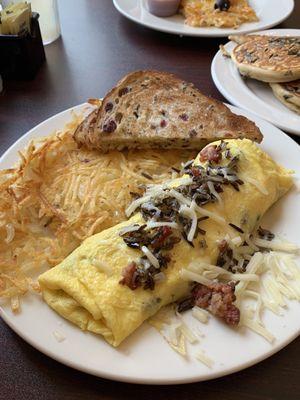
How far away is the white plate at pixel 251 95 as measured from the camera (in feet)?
6.77

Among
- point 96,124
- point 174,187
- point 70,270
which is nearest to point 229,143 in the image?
point 174,187

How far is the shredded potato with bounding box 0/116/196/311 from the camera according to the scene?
4.81 ft

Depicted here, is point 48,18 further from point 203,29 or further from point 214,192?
point 214,192

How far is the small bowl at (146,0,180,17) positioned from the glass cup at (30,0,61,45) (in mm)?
640

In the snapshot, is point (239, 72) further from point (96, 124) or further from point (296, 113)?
point (96, 124)

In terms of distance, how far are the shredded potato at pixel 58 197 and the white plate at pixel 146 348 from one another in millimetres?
125

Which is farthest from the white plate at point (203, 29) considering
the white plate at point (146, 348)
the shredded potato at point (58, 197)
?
the white plate at point (146, 348)

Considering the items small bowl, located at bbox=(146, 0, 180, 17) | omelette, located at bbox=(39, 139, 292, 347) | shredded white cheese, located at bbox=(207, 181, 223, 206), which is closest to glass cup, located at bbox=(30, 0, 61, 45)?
small bowl, located at bbox=(146, 0, 180, 17)

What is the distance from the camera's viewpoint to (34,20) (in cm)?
252

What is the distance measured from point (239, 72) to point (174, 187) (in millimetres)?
1177

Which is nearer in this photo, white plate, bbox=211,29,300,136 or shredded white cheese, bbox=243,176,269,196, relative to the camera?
shredded white cheese, bbox=243,176,269,196

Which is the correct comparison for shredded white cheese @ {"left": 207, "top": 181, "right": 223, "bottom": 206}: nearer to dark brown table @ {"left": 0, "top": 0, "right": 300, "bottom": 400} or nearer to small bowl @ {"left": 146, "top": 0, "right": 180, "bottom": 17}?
dark brown table @ {"left": 0, "top": 0, "right": 300, "bottom": 400}

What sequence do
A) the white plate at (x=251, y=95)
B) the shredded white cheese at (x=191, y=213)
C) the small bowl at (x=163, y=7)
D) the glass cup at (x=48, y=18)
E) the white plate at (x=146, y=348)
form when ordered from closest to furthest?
the white plate at (x=146, y=348) < the shredded white cheese at (x=191, y=213) < the white plate at (x=251, y=95) < the glass cup at (x=48, y=18) < the small bowl at (x=163, y=7)

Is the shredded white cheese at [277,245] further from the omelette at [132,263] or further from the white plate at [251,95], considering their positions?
the white plate at [251,95]
